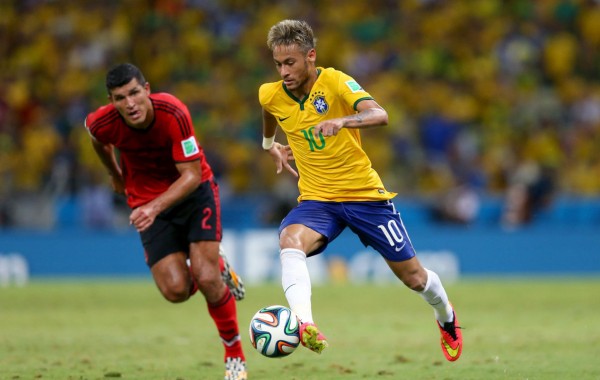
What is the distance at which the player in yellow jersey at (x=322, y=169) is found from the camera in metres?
7.05

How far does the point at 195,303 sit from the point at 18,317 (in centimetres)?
322

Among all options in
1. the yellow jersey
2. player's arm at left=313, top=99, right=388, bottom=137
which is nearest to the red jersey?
the yellow jersey

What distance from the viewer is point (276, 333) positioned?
21.3 ft

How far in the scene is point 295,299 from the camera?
22.3 feet

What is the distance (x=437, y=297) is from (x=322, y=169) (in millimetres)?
1359

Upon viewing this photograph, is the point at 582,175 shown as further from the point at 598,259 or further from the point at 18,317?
the point at 18,317

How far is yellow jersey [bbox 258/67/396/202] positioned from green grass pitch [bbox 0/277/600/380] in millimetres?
1362

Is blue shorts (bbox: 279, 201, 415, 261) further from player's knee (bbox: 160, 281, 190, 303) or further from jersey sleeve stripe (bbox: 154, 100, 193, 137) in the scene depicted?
jersey sleeve stripe (bbox: 154, 100, 193, 137)

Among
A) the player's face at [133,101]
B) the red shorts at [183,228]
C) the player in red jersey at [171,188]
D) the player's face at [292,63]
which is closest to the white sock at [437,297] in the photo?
the player in red jersey at [171,188]

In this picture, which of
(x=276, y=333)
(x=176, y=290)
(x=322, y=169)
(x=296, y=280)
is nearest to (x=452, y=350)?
(x=296, y=280)

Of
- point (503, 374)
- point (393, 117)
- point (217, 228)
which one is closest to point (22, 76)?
point (393, 117)

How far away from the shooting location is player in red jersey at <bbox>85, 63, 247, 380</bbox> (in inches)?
284

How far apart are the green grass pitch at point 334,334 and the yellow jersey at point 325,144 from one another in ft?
4.47

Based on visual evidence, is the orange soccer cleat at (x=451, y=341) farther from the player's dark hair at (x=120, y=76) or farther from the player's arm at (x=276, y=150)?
the player's dark hair at (x=120, y=76)
